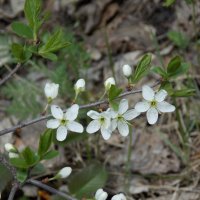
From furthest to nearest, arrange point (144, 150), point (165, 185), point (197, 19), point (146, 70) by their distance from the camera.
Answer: point (197, 19) < point (144, 150) < point (165, 185) < point (146, 70)

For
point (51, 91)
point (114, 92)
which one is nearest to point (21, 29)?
point (51, 91)

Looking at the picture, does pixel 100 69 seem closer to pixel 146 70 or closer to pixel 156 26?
pixel 156 26

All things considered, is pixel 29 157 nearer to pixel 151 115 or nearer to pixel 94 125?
pixel 94 125

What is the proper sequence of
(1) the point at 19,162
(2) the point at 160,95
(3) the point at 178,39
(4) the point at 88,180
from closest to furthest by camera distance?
1. (1) the point at 19,162
2. (2) the point at 160,95
3. (4) the point at 88,180
4. (3) the point at 178,39

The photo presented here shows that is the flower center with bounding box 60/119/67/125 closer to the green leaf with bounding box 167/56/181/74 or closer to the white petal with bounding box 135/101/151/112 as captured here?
the white petal with bounding box 135/101/151/112

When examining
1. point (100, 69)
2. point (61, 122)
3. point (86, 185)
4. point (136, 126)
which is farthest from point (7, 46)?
point (61, 122)

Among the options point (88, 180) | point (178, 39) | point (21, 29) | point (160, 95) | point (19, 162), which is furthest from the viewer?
point (178, 39)
